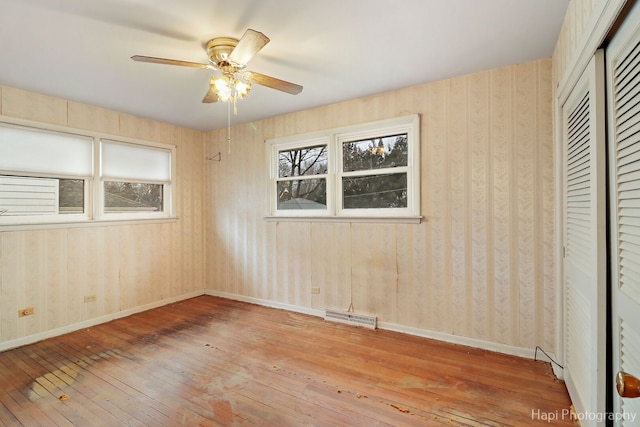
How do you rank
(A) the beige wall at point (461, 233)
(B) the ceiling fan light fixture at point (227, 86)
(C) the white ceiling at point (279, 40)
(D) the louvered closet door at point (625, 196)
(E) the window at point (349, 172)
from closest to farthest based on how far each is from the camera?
1. (D) the louvered closet door at point (625, 196)
2. (C) the white ceiling at point (279, 40)
3. (B) the ceiling fan light fixture at point (227, 86)
4. (A) the beige wall at point (461, 233)
5. (E) the window at point (349, 172)

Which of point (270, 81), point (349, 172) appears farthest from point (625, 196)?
point (349, 172)

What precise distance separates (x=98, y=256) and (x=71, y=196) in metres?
0.79

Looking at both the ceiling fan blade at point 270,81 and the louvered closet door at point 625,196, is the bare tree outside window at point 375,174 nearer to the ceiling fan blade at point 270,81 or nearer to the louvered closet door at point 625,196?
the ceiling fan blade at point 270,81

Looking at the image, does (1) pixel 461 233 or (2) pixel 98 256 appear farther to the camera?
(2) pixel 98 256

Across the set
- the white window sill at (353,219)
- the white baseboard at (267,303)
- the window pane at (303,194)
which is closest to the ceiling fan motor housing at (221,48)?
the window pane at (303,194)

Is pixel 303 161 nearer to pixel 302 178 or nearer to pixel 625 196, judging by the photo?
pixel 302 178

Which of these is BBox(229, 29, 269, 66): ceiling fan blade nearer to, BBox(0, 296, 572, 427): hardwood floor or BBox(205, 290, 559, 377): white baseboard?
BBox(0, 296, 572, 427): hardwood floor

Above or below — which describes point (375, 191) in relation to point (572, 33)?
below

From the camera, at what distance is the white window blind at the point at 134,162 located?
3.83 m

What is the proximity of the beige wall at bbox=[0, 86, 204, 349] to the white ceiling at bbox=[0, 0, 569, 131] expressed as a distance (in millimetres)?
374

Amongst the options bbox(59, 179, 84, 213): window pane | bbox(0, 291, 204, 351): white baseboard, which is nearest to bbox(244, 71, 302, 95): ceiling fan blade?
bbox(59, 179, 84, 213): window pane

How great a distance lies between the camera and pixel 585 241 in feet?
5.62

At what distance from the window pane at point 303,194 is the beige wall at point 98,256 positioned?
1.65 metres

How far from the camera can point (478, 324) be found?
2889mm
